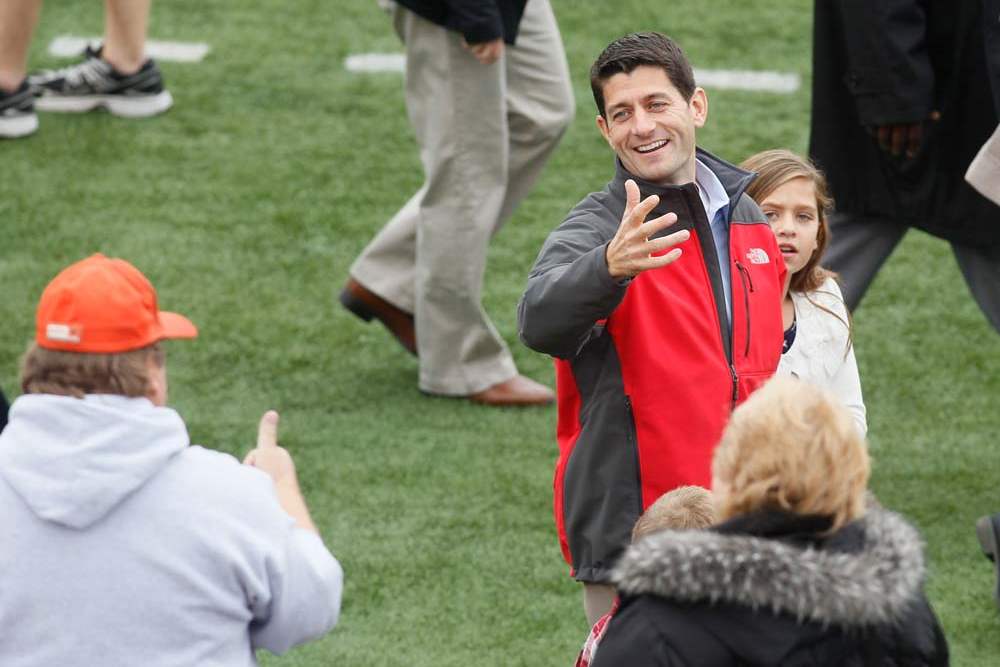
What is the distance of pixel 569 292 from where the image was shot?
2992 mm

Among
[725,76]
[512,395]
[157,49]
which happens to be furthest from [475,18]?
[157,49]

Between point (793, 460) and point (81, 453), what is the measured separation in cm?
103

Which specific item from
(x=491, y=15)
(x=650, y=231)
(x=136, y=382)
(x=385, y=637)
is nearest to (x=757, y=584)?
(x=650, y=231)

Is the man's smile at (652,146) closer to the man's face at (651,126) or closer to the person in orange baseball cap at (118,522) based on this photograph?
the man's face at (651,126)

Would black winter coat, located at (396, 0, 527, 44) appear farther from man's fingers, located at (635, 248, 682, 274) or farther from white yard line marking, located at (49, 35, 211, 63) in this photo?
white yard line marking, located at (49, 35, 211, 63)

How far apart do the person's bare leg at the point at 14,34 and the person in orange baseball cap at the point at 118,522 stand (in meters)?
4.75

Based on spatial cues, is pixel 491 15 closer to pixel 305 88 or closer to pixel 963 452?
pixel 963 452

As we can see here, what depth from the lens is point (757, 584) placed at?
2.38 m

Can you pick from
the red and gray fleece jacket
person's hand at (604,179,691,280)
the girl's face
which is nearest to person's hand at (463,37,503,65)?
the girl's face

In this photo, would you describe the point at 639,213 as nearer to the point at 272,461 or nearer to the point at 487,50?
the point at 272,461

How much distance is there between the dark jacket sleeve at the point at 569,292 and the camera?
2965 mm

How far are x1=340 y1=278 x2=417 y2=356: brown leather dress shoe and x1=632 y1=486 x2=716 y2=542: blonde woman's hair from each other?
3.06 m

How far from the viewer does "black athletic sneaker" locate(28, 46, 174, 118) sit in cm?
762

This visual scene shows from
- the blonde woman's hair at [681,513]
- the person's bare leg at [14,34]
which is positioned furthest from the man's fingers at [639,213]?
the person's bare leg at [14,34]
